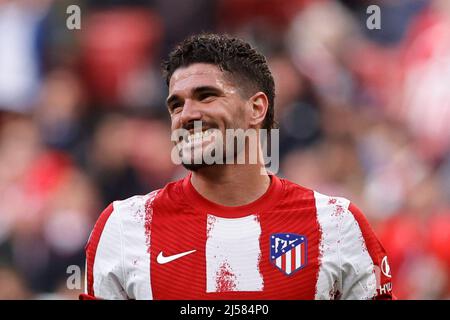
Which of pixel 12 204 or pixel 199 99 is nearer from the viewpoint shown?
pixel 199 99

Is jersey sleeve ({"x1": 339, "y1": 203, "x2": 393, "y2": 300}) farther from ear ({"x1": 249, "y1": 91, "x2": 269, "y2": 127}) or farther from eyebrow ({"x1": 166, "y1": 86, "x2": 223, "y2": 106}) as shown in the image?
eyebrow ({"x1": 166, "y1": 86, "x2": 223, "y2": 106})

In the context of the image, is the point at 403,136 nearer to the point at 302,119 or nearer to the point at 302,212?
the point at 302,119

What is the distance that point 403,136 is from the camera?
23.4ft

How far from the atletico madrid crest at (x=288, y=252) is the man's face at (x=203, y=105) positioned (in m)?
0.38

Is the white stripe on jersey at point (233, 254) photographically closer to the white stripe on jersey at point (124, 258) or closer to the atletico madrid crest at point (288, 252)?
the atletico madrid crest at point (288, 252)

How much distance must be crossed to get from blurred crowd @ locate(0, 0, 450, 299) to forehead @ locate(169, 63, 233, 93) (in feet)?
9.73

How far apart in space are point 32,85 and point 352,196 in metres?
2.56

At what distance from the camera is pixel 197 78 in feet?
12.2

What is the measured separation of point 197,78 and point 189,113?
15 centimetres

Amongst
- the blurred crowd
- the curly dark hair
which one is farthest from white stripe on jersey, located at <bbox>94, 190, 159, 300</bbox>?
the blurred crowd

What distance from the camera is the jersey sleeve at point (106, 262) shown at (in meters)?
3.62

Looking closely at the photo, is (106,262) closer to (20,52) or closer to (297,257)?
(297,257)

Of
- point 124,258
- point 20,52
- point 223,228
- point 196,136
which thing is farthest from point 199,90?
point 20,52
